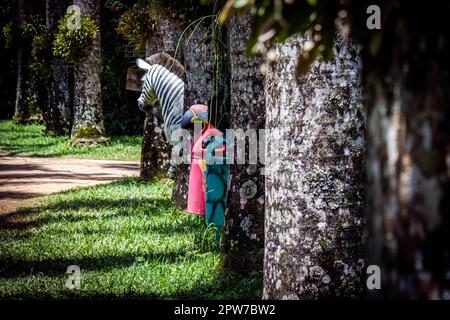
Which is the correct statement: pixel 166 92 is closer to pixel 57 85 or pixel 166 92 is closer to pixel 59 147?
pixel 59 147

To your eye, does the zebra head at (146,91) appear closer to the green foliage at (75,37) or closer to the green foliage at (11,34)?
the green foliage at (75,37)

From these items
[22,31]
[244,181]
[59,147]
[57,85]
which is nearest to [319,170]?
[244,181]

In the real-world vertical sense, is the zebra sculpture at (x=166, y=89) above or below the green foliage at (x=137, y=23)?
below

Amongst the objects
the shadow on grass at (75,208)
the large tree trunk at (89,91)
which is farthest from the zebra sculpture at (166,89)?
the large tree trunk at (89,91)

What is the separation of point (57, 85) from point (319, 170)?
17554 millimetres

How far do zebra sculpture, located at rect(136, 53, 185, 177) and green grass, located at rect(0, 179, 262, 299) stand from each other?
993mm

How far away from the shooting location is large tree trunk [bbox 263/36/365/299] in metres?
4.46

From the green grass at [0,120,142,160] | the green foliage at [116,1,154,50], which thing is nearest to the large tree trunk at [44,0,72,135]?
the green grass at [0,120,142,160]

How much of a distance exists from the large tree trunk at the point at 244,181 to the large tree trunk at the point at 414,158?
4274 millimetres

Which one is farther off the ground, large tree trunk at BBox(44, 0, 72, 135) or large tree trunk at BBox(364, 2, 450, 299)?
large tree trunk at BBox(44, 0, 72, 135)

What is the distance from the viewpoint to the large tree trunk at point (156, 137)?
11.6 meters

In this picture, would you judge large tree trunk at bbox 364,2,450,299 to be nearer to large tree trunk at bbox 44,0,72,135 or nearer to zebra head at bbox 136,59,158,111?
zebra head at bbox 136,59,158,111

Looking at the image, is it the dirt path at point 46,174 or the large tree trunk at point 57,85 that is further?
the large tree trunk at point 57,85
